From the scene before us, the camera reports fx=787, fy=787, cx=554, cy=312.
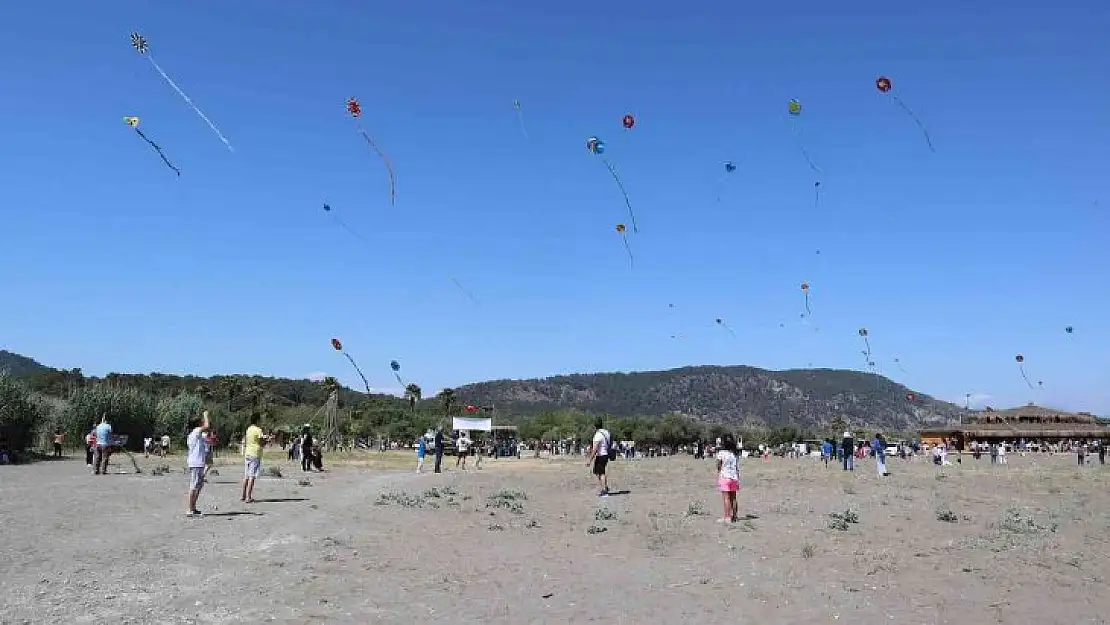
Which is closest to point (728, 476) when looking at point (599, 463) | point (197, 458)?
point (599, 463)

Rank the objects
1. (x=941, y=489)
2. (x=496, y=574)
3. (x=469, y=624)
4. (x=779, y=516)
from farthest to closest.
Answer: (x=941, y=489) → (x=779, y=516) → (x=496, y=574) → (x=469, y=624)

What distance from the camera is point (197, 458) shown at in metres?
13.4

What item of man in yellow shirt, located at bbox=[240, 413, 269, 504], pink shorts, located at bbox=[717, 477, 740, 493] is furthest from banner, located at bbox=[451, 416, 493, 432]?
pink shorts, located at bbox=[717, 477, 740, 493]

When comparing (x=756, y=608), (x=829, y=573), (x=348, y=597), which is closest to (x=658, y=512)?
(x=829, y=573)

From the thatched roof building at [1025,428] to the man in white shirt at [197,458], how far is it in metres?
84.8

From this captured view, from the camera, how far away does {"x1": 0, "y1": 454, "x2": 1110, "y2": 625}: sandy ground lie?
797cm

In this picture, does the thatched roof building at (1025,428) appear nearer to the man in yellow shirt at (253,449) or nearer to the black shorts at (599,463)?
the black shorts at (599,463)

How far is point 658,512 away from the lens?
15.8 m

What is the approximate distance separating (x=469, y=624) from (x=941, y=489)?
65.4ft

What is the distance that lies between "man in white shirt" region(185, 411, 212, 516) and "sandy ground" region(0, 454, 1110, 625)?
0.42 metres

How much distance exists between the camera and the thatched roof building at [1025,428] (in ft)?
292

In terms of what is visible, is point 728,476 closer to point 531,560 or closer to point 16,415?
point 531,560

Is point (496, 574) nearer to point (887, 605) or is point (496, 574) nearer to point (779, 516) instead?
point (887, 605)

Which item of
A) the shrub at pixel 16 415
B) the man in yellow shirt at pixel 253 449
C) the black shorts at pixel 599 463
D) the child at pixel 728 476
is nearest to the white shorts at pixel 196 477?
the man in yellow shirt at pixel 253 449
